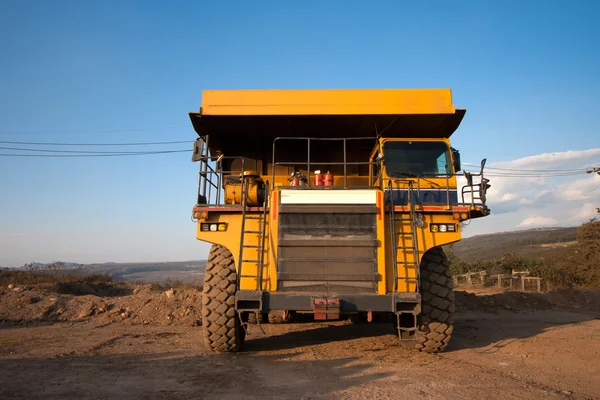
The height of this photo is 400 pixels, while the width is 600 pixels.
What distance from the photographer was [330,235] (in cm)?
612

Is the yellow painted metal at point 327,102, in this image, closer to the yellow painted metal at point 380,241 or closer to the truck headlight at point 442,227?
the yellow painted metal at point 380,241

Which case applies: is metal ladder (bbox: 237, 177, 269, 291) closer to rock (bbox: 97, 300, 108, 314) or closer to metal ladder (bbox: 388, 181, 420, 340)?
metal ladder (bbox: 388, 181, 420, 340)

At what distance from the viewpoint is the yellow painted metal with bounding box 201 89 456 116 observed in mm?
7043

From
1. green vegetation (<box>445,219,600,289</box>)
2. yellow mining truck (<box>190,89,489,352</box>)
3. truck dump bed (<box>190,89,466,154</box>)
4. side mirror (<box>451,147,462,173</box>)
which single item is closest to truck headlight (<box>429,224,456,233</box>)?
yellow mining truck (<box>190,89,489,352</box>)

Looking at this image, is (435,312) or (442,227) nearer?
(435,312)

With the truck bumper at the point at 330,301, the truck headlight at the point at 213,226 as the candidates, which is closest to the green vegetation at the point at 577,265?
the truck bumper at the point at 330,301

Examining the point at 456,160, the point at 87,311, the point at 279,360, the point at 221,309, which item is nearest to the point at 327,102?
the point at 456,160

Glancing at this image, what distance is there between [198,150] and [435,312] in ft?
A: 14.4

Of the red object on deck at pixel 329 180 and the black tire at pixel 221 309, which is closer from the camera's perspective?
the black tire at pixel 221 309

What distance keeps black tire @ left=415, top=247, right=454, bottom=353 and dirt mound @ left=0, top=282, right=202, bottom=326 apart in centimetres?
597

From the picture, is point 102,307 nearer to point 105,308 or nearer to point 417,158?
point 105,308

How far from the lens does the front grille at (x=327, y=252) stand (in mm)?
5996

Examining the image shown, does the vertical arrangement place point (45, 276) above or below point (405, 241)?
below

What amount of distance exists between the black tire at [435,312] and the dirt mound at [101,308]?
5974 mm
